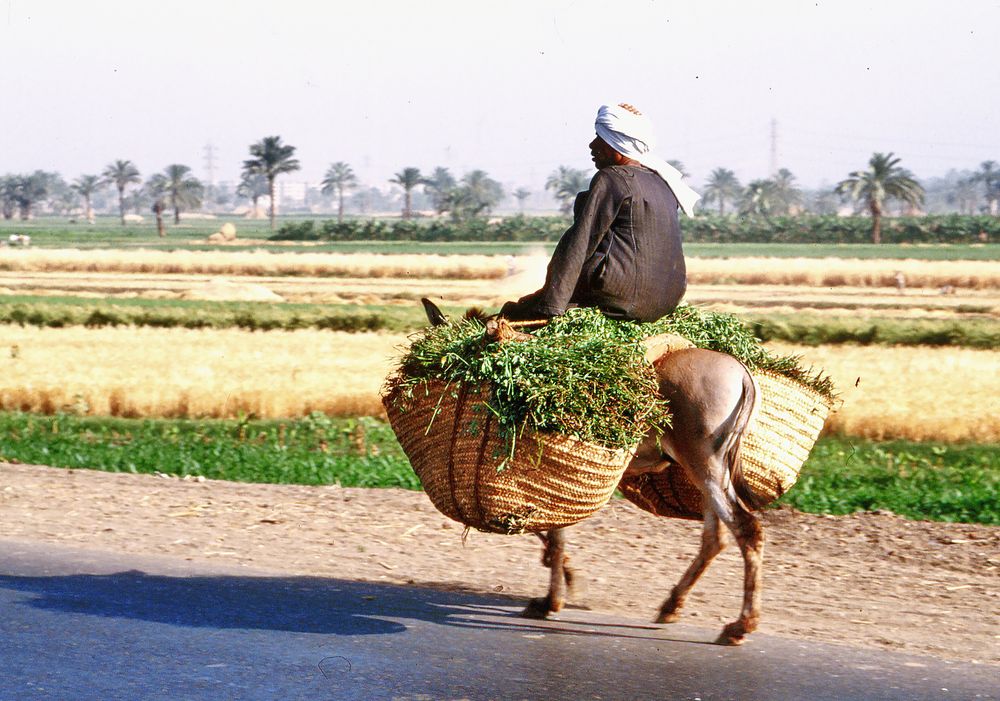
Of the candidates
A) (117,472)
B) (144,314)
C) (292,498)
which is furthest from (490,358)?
(144,314)

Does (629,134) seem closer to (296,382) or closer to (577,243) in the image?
(577,243)

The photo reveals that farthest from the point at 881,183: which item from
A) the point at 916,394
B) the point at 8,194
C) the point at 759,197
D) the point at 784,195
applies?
the point at 8,194

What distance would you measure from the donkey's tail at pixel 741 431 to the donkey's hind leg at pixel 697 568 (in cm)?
23

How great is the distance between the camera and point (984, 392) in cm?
1852

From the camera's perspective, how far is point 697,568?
6734mm

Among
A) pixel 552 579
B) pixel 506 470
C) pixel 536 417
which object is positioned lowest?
pixel 552 579

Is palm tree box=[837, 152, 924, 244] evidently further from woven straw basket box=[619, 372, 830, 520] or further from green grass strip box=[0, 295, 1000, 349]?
woven straw basket box=[619, 372, 830, 520]

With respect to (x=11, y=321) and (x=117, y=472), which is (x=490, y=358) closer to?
(x=117, y=472)

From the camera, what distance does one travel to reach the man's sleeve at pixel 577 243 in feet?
20.5

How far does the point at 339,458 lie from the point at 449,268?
47743 millimetres

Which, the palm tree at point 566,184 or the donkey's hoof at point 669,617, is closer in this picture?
the donkey's hoof at point 669,617

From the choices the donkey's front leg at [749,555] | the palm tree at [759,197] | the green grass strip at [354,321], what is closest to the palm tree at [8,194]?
the palm tree at [759,197]

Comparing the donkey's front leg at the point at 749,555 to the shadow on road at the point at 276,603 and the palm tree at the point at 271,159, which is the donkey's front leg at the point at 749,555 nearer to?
the shadow on road at the point at 276,603

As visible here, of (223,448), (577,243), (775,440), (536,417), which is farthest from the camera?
(223,448)
